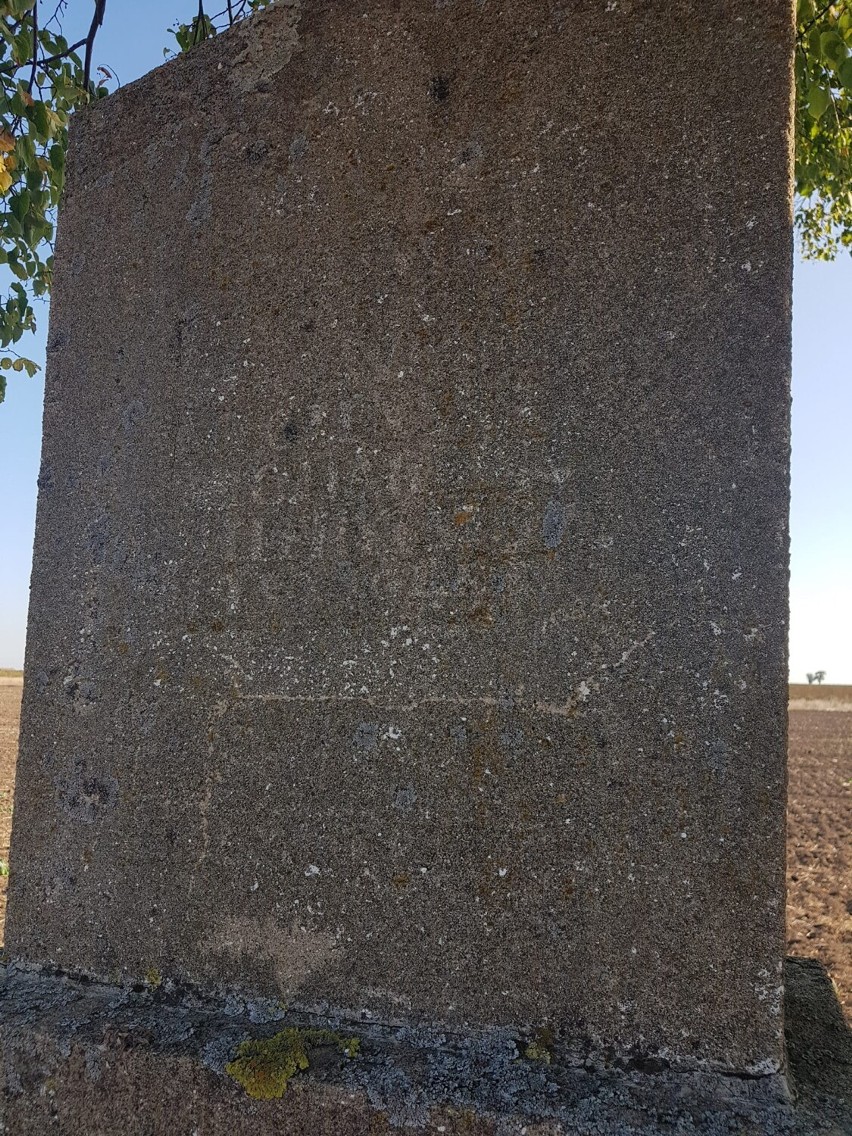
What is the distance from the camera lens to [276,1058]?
4.86 ft

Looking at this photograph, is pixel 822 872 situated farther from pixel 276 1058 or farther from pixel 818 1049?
pixel 276 1058

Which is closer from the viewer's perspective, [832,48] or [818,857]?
[832,48]

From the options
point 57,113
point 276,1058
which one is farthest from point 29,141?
point 276,1058

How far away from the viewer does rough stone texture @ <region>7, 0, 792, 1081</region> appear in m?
1.41

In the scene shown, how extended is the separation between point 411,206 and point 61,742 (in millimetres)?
1380

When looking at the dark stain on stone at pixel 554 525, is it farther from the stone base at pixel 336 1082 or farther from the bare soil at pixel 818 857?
the bare soil at pixel 818 857

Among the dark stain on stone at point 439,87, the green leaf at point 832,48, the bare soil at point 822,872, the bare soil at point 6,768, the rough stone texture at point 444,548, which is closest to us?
the rough stone texture at point 444,548

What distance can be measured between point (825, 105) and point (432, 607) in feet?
6.42

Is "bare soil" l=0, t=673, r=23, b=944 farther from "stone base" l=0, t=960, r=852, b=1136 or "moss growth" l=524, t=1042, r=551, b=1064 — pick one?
"moss growth" l=524, t=1042, r=551, b=1064

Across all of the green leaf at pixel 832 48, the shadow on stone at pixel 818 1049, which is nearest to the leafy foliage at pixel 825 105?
the green leaf at pixel 832 48

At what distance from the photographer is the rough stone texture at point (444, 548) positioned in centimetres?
141

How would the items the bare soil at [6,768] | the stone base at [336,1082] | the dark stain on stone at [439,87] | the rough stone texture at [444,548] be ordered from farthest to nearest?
the bare soil at [6,768], the dark stain on stone at [439,87], the rough stone texture at [444,548], the stone base at [336,1082]

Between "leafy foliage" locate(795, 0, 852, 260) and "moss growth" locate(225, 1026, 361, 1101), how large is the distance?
8.51 ft

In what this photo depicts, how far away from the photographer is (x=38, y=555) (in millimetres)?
1993
